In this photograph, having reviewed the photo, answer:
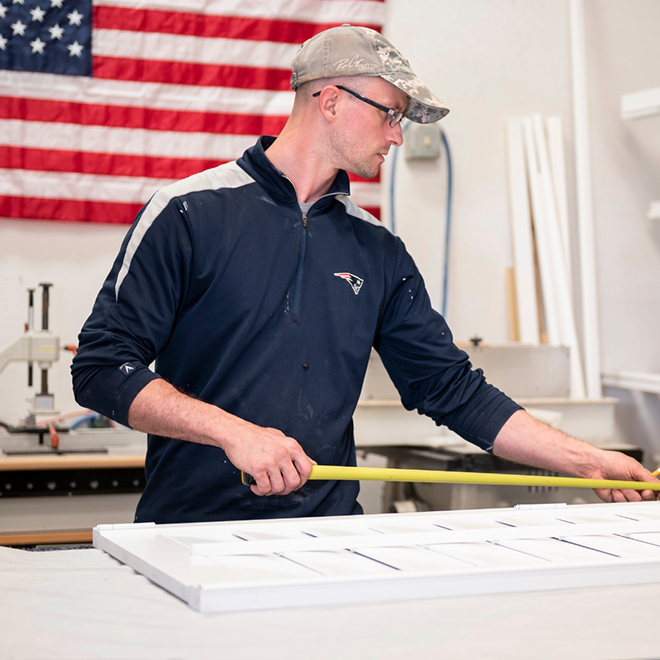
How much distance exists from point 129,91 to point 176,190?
69.3 inches

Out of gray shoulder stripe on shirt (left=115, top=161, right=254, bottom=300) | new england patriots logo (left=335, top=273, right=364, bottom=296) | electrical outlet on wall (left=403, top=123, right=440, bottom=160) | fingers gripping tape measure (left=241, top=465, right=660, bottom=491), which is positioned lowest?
fingers gripping tape measure (left=241, top=465, right=660, bottom=491)

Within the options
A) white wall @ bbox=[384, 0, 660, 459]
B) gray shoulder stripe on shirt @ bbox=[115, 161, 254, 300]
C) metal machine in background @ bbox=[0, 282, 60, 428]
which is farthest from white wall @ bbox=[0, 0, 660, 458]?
gray shoulder stripe on shirt @ bbox=[115, 161, 254, 300]

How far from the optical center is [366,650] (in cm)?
84

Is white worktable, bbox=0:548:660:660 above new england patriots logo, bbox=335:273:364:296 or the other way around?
the other way around

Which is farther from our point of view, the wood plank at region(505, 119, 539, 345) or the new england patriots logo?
the wood plank at region(505, 119, 539, 345)

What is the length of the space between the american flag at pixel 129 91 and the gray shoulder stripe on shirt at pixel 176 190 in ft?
5.19

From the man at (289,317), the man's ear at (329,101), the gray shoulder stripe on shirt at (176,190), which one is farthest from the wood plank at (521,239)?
the gray shoulder stripe on shirt at (176,190)

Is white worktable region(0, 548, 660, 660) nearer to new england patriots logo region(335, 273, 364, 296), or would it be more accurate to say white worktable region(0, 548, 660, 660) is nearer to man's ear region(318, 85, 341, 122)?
new england patriots logo region(335, 273, 364, 296)

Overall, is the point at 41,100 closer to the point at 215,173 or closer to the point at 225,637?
the point at 215,173

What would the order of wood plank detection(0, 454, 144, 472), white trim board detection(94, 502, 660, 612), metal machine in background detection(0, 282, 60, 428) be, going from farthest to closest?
metal machine in background detection(0, 282, 60, 428) → wood plank detection(0, 454, 144, 472) → white trim board detection(94, 502, 660, 612)

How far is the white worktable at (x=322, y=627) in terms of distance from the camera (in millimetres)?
826

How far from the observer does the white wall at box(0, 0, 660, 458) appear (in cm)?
360

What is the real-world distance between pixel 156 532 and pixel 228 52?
2540 millimetres

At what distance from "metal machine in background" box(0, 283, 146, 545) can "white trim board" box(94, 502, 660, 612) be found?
1.33 meters
